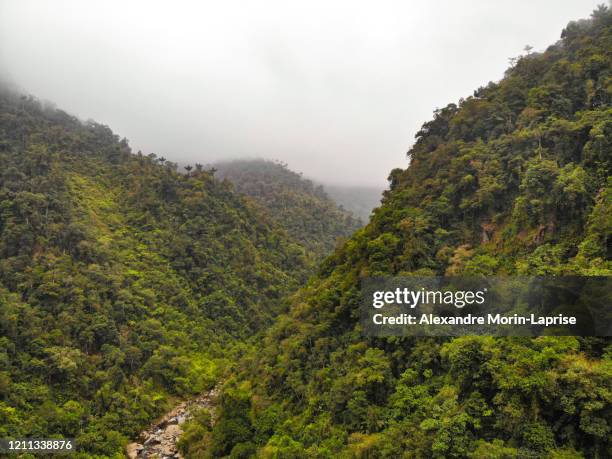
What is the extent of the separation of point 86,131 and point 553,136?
66919 mm

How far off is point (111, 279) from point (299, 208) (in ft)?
165

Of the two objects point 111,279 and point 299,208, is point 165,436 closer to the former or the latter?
point 111,279

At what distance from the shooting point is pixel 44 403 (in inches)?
1049

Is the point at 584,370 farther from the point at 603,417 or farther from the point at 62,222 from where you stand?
the point at 62,222

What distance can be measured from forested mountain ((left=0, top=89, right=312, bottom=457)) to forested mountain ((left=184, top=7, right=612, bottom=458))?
7.85 meters

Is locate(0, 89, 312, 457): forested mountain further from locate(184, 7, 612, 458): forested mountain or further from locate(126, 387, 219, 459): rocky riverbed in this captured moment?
locate(184, 7, 612, 458): forested mountain

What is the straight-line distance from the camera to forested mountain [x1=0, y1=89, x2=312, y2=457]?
28.5m

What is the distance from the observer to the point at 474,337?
619 inches

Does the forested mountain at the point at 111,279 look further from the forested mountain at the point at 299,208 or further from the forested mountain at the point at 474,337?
the forested mountain at the point at 299,208

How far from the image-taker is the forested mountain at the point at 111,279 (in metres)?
28.5

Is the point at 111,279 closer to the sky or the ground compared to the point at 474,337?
closer to the sky

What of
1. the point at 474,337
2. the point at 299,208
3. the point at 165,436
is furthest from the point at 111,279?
the point at 299,208

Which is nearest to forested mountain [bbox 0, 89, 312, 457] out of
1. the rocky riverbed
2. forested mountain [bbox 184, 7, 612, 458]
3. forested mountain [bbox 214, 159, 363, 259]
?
the rocky riverbed

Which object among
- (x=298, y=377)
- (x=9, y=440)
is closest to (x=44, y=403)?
(x=9, y=440)
